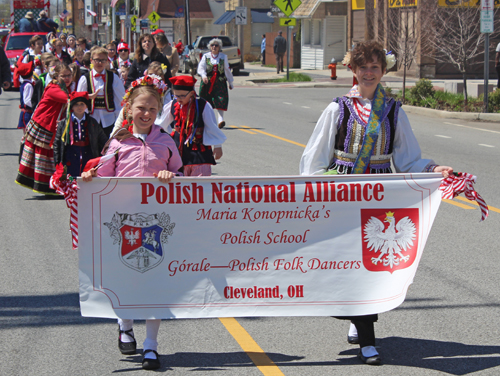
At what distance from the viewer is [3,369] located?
14.7ft

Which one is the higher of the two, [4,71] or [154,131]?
[4,71]

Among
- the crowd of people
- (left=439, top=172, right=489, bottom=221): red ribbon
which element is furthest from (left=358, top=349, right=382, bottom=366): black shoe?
(left=439, top=172, right=489, bottom=221): red ribbon

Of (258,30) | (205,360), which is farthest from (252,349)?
(258,30)

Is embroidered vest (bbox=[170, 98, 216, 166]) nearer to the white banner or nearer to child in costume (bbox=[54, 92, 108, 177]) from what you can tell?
child in costume (bbox=[54, 92, 108, 177])

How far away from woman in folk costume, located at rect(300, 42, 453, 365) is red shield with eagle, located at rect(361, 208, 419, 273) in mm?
328

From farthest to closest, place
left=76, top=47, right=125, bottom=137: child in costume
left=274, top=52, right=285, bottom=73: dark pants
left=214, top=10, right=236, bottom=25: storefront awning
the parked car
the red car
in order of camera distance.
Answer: left=214, top=10, right=236, bottom=25: storefront awning < left=274, top=52, right=285, bottom=73: dark pants < the parked car < the red car < left=76, top=47, right=125, bottom=137: child in costume

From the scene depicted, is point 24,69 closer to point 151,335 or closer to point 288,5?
point 151,335

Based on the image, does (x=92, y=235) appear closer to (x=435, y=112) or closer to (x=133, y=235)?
(x=133, y=235)

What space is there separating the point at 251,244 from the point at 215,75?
415 inches

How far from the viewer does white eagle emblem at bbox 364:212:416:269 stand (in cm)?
446

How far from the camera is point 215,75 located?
48.1 feet

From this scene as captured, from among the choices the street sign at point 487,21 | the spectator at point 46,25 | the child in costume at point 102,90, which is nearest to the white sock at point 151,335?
the child in costume at point 102,90

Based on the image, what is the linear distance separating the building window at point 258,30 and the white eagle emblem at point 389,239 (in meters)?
51.6

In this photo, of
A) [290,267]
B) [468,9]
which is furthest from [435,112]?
[290,267]
